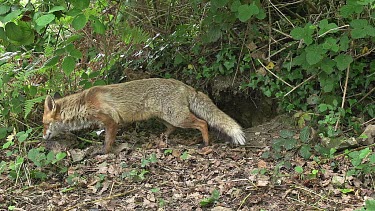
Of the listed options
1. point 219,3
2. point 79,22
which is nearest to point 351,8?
point 219,3

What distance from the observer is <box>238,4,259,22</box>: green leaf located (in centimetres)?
597

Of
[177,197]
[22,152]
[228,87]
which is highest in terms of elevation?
[228,87]

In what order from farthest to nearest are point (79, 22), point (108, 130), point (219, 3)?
point (108, 130)
point (219, 3)
point (79, 22)

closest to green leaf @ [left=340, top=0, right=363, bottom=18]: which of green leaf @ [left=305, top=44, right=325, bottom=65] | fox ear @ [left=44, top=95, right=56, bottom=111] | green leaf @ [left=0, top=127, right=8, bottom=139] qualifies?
green leaf @ [left=305, top=44, right=325, bottom=65]

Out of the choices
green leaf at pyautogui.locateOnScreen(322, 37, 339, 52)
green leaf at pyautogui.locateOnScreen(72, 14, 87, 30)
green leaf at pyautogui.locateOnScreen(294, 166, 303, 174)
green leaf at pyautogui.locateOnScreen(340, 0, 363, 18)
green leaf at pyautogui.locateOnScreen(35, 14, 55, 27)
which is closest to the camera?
green leaf at pyautogui.locateOnScreen(35, 14, 55, 27)

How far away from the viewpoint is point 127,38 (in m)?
7.55

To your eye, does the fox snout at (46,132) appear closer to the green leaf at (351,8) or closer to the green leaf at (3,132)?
the green leaf at (3,132)

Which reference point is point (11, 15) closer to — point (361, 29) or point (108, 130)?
point (108, 130)

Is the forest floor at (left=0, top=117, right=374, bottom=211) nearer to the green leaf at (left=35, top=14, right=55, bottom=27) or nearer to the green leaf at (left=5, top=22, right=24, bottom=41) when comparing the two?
the green leaf at (left=5, top=22, right=24, bottom=41)

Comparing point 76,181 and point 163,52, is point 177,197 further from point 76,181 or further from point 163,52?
point 163,52

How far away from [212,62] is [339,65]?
2584 millimetres

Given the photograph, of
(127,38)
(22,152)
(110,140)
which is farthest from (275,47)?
(22,152)

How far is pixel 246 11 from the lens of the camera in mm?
6004

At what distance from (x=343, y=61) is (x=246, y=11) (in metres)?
1.40
